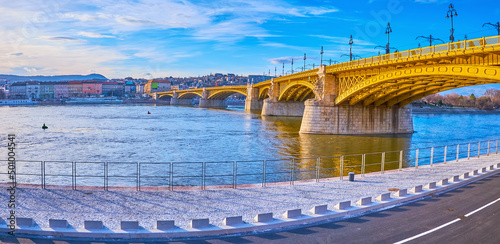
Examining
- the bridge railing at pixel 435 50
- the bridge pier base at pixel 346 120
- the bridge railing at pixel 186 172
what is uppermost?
the bridge railing at pixel 435 50

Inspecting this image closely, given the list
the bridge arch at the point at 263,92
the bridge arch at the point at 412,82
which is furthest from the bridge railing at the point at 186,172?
the bridge arch at the point at 263,92

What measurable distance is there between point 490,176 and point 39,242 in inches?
616

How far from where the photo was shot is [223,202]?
11.7m

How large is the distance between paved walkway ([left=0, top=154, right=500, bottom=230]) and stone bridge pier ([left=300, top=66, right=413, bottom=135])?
3150 centimetres

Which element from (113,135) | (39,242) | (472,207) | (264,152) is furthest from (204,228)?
(113,135)

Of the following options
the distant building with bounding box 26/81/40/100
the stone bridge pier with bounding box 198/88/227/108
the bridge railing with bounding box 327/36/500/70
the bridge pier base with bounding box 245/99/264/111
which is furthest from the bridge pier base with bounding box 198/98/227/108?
the distant building with bounding box 26/81/40/100

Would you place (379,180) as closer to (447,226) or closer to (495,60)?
(447,226)

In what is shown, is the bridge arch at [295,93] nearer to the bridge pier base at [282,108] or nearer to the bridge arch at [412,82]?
the bridge pier base at [282,108]

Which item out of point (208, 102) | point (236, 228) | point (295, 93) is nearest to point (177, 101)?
point (208, 102)

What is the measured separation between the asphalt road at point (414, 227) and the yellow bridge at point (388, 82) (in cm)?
1699

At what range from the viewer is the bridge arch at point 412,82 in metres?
27.0

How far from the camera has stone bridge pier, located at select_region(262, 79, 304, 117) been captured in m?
83.6

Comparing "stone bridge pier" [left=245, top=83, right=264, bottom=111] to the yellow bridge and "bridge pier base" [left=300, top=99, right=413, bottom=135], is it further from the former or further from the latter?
"bridge pier base" [left=300, top=99, right=413, bottom=135]

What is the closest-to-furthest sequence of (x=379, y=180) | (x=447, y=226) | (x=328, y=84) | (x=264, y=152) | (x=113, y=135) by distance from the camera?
(x=447, y=226) < (x=379, y=180) < (x=264, y=152) < (x=113, y=135) < (x=328, y=84)
